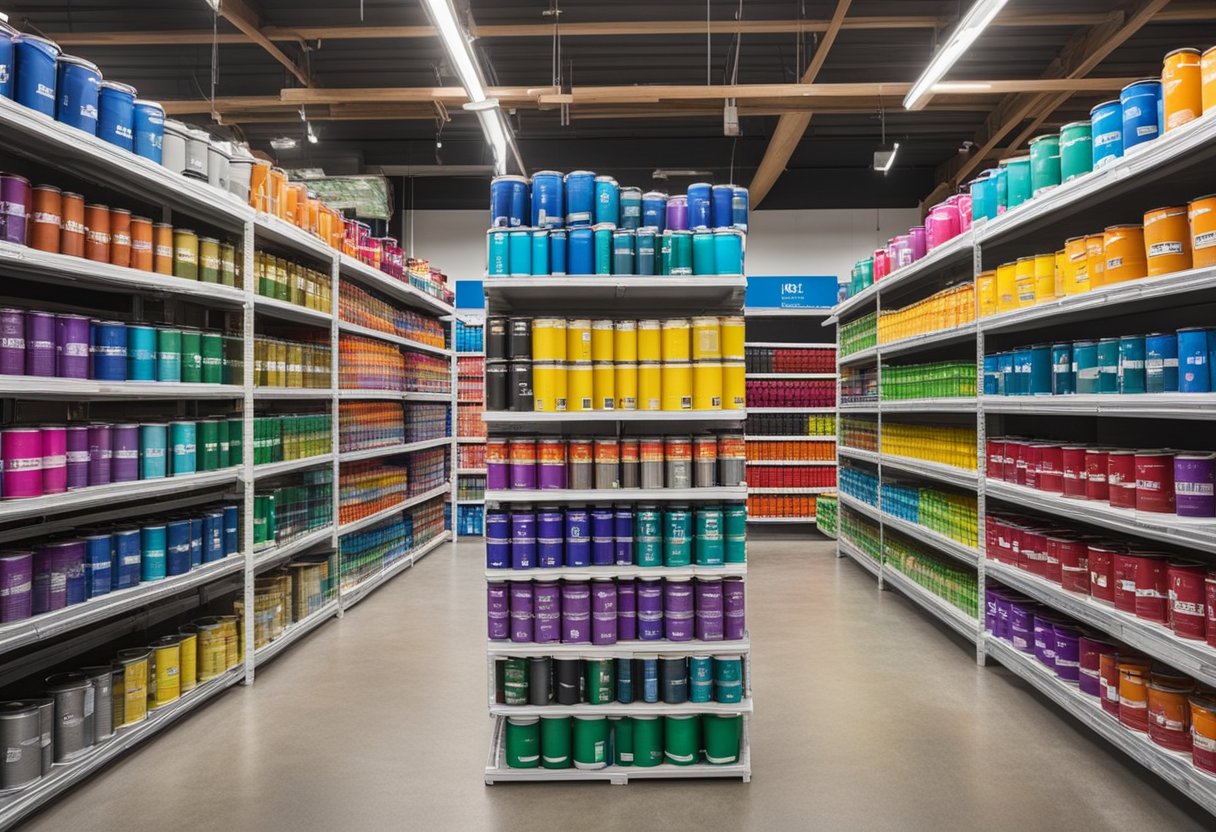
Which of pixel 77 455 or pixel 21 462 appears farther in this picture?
pixel 77 455

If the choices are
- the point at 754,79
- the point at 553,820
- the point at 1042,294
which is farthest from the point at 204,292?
the point at 754,79

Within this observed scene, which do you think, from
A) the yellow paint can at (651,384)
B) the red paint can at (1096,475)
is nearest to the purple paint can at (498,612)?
the yellow paint can at (651,384)

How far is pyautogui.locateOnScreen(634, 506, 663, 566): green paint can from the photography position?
2986 mm

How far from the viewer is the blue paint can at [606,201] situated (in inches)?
121

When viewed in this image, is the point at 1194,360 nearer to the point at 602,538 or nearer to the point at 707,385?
the point at 707,385

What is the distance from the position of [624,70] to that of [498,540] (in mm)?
6655

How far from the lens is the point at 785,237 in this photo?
10.6 m

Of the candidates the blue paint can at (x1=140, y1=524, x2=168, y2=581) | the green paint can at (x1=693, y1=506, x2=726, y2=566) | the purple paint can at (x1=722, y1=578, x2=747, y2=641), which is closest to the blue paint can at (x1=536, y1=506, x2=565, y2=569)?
the green paint can at (x1=693, y1=506, x2=726, y2=566)

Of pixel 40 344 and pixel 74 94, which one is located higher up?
pixel 74 94

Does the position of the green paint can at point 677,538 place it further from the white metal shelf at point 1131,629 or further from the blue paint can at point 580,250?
the white metal shelf at point 1131,629

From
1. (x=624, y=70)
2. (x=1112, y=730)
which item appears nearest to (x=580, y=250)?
(x=1112, y=730)

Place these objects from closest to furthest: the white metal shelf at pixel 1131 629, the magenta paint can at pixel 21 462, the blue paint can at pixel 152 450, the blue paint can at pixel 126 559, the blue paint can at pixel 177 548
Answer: the white metal shelf at pixel 1131 629
the magenta paint can at pixel 21 462
the blue paint can at pixel 126 559
the blue paint can at pixel 152 450
the blue paint can at pixel 177 548

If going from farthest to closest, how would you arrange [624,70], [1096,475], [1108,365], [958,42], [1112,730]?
[624,70], [958,42], [1096,475], [1108,365], [1112,730]

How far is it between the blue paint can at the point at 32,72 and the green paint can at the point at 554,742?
2.94m
